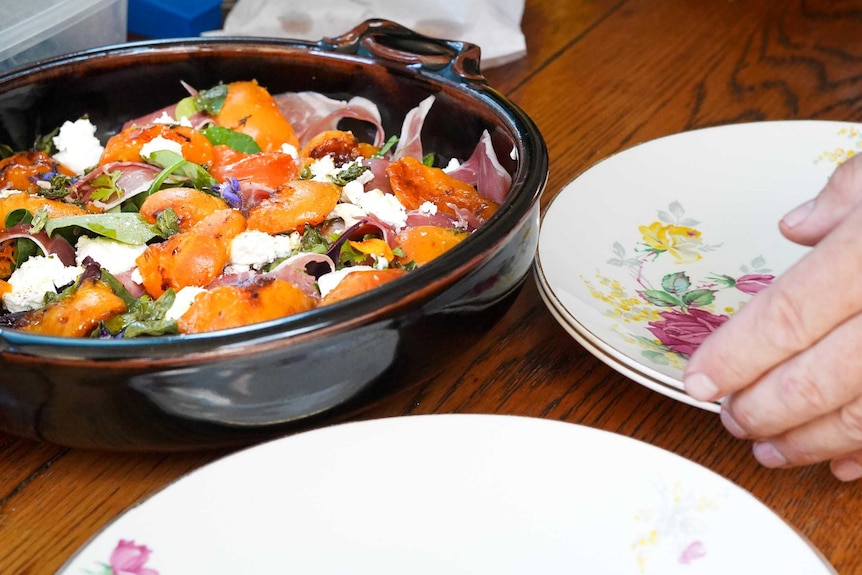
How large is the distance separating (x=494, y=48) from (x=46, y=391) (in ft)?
3.92

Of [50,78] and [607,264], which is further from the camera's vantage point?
[50,78]

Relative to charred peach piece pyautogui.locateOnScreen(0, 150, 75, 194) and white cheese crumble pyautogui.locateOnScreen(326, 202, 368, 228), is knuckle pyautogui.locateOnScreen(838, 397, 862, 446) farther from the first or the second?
charred peach piece pyautogui.locateOnScreen(0, 150, 75, 194)

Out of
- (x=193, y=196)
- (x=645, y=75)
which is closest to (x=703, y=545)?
(x=193, y=196)

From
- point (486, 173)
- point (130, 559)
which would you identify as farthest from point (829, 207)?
point (130, 559)

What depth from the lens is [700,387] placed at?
2.37 ft

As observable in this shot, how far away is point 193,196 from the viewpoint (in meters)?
0.98

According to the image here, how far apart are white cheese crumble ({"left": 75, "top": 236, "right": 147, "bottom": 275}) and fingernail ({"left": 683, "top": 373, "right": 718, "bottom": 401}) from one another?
1.81ft

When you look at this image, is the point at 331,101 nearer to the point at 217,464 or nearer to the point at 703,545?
the point at 217,464

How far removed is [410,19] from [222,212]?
90 cm

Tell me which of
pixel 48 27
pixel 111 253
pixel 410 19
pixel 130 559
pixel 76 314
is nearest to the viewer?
pixel 130 559

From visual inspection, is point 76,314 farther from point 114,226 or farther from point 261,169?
point 261,169

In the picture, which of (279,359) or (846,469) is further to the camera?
(846,469)

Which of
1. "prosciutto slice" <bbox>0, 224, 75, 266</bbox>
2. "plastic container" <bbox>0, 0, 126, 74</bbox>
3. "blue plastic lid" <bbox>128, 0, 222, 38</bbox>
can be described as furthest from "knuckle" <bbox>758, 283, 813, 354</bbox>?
"blue plastic lid" <bbox>128, 0, 222, 38</bbox>

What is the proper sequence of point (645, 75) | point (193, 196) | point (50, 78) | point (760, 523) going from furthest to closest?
point (645, 75) < point (50, 78) < point (193, 196) < point (760, 523)
